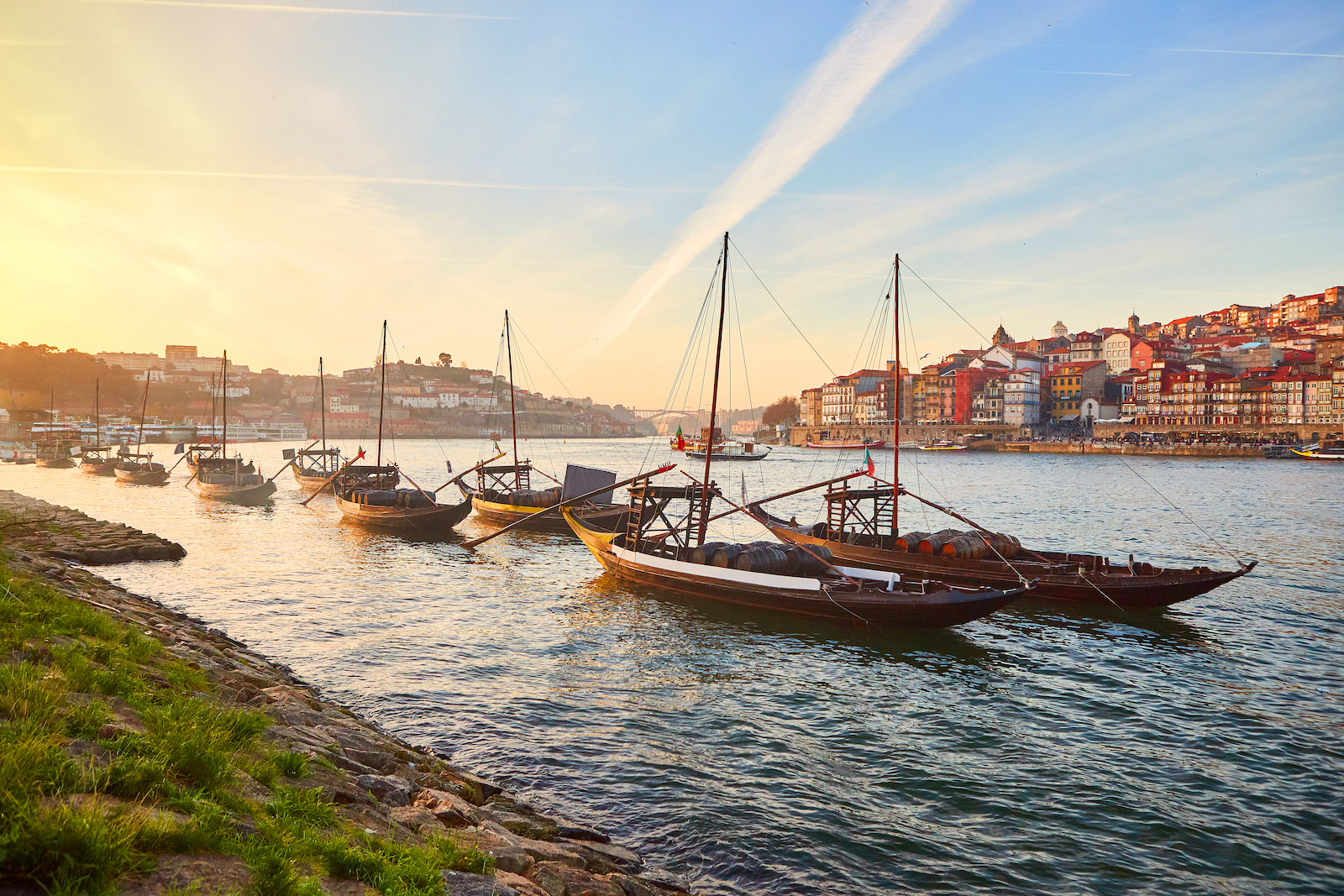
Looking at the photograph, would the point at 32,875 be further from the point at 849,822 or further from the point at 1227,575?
the point at 1227,575

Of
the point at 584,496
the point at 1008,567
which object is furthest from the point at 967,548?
the point at 584,496

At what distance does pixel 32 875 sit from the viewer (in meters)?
4.04

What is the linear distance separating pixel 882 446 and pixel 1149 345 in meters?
59.5

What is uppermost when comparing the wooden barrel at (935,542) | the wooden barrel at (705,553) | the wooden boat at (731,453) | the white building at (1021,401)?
the white building at (1021,401)

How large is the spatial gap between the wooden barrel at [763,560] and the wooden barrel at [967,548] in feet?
20.5

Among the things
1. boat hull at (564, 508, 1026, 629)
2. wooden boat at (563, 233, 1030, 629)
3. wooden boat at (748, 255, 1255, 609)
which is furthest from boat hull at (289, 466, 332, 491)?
wooden boat at (748, 255, 1255, 609)

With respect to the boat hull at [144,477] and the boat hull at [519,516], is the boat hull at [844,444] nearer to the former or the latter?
the boat hull at [519,516]

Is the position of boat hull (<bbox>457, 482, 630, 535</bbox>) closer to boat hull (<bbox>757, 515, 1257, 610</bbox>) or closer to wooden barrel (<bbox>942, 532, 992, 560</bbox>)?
boat hull (<bbox>757, 515, 1257, 610</bbox>)

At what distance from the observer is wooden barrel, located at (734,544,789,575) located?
2147 cm

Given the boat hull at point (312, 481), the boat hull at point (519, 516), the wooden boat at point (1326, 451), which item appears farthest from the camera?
the wooden boat at point (1326, 451)

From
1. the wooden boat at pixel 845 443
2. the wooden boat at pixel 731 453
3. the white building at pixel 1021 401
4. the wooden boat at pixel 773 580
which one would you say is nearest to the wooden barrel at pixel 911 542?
the wooden boat at pixel 773 580

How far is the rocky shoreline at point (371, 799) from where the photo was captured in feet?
18.4

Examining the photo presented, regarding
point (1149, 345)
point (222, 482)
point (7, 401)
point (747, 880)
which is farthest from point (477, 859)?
point (7, 401)

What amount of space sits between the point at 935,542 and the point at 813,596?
22.2 ft
